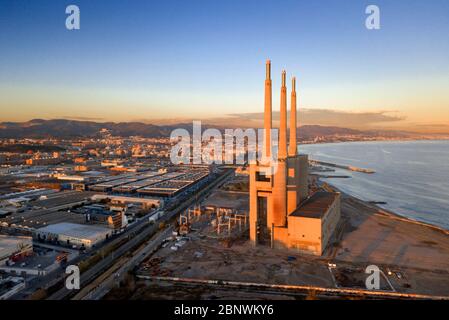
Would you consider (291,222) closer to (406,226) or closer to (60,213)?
(406,226)

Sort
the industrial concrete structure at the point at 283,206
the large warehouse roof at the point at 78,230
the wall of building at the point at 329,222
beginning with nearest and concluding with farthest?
1. the industrial concrete structure at the point at 283,206
2. the wall of building at the point at 329,222
3. the large warehouse roof at the point at 78,230

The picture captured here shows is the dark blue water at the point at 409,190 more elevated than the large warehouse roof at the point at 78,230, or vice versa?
the large warehouse roof at the point at 78,230

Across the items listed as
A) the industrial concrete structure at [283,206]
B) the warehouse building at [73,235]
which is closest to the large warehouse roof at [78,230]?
the warehouse building at [73,235]

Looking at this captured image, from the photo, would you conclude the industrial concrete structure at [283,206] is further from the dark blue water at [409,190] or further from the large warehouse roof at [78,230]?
the dark blue water at [409,190]

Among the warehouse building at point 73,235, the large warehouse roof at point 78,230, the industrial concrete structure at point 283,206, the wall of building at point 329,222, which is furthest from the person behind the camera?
the large warehouse roof at point 78,230

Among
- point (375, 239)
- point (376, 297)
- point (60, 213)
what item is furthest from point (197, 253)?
point (60, 213)

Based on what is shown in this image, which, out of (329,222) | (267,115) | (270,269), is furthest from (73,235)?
(329,222)

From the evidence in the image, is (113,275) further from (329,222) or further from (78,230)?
(329,222)

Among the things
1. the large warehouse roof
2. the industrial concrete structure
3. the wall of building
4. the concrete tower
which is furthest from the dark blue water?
the large warehouse roof

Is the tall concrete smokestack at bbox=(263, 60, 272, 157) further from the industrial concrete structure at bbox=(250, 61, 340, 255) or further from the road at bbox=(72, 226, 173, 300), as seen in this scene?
the road at bbox=(72, 226, 173, 300)
